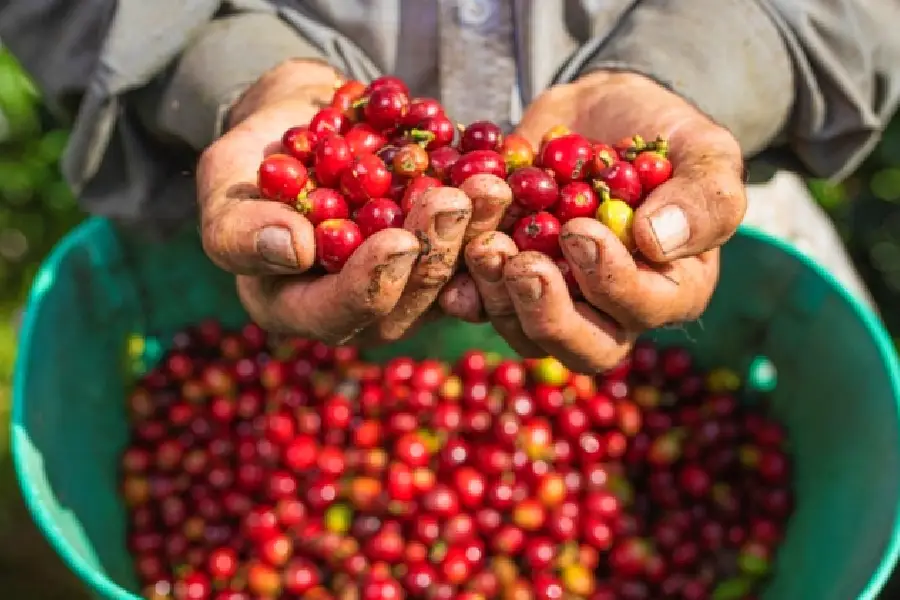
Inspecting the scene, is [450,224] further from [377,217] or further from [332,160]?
[332,160]

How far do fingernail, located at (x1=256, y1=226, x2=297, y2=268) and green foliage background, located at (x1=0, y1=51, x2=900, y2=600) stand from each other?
266cm

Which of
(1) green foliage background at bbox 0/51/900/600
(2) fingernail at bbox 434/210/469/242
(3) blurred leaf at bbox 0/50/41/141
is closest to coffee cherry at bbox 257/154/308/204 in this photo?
(2) fingernail at bbox 434/210/469/242

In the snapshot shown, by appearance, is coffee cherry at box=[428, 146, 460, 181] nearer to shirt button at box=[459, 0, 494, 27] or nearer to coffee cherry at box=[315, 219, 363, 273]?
coffee cherry at box=[315, 219, 363, 273]

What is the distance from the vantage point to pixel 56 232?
15.2ft

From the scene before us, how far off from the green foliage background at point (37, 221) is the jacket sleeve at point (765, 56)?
2.01m

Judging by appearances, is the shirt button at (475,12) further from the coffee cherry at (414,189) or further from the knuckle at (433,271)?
the knuckle at (433,271)

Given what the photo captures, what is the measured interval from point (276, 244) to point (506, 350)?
164 cm

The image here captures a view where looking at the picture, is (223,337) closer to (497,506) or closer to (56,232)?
(497,506)

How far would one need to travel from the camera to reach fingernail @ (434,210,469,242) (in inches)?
74.2

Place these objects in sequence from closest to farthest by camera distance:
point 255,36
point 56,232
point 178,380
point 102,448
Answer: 1. point 255,36
2. point 102,448
3. point 178,380
4. point 56,232

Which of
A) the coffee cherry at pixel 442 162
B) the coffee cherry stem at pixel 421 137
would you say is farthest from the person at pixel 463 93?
the coffee cherry stem at pixel 421 137

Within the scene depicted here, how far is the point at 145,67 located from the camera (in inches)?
102

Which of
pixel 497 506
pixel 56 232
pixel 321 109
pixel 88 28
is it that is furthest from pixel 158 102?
pixel 56 232

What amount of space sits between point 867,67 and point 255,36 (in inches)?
72.9
